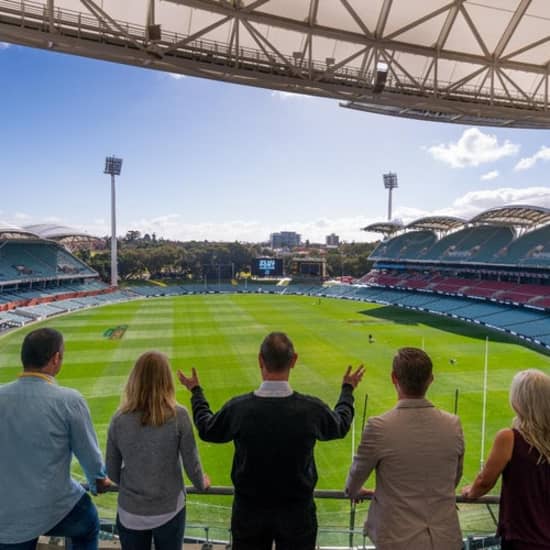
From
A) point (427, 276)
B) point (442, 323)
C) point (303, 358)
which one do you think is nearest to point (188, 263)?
point (427, 276)

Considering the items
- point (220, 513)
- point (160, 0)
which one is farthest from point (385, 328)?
point (160, 0)

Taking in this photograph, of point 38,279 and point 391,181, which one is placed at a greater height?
point 391,181

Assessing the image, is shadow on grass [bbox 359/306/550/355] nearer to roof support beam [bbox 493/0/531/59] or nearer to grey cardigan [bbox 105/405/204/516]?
roof support beam [bbox 493/0/531/59]

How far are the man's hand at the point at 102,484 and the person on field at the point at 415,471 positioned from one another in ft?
5.17

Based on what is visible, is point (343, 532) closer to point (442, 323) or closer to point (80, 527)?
point (80, 527)

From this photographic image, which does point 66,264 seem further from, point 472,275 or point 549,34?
point 549,34

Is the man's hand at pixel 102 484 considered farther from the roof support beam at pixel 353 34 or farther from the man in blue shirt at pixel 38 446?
the roof support beam at pixel 353 34

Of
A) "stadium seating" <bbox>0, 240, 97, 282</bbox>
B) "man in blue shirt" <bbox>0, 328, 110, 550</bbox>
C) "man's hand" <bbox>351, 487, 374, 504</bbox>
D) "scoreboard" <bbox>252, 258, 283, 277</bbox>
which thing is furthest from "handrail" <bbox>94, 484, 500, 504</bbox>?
"scoreboard" <bbox>252, 258, 283, 277</bbox>

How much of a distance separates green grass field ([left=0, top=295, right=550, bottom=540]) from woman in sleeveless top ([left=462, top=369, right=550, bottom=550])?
670 cm

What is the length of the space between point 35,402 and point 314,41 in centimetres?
709

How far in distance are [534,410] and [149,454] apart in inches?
84.1

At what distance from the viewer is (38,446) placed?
2.21m

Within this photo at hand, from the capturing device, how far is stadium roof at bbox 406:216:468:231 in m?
52.8

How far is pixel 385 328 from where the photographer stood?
34.7 m
